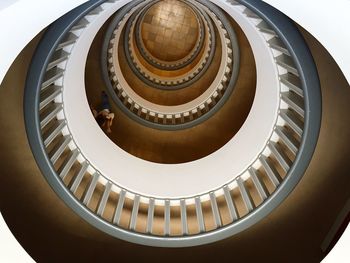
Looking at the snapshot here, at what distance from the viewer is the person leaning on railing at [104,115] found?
6.38 meters

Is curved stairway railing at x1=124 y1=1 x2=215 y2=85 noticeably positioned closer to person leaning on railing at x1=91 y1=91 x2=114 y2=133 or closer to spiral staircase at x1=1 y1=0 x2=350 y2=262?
spiral staircase at x1=1 y1=0 x2=350 y2=262

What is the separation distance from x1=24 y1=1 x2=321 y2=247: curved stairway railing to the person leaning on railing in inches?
71.2

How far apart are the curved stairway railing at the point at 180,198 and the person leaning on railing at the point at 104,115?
1809 mm

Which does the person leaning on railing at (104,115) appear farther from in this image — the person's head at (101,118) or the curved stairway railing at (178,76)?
the curved stairway railing at (178,76)

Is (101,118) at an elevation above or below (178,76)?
below

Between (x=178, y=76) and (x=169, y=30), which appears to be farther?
(x=169, y=30)

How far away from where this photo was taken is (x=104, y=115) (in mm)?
6371

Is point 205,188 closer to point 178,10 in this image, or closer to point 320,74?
point 320,74

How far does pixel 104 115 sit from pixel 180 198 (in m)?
2.33

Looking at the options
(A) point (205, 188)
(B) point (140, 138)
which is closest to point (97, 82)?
(B) point (140, 138)

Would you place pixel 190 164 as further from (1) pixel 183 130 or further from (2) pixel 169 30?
(2) pixel 169 30

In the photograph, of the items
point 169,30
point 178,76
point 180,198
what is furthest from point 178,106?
point 180,198

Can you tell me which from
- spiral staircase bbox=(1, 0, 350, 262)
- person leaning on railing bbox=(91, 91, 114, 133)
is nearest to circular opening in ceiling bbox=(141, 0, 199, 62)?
spiral staircase bbox=(1, 0, 350, 262)

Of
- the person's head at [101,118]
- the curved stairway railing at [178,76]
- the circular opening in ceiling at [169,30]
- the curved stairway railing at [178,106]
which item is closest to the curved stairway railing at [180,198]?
the person's head at [101,118]
